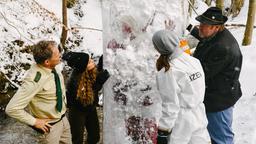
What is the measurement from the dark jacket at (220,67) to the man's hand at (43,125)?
4.79 feet

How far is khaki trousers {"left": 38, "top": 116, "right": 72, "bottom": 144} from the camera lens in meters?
3.37

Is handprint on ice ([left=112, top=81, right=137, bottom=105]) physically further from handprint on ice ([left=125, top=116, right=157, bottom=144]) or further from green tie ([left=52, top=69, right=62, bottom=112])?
green tie ([left=52, top=69, right=62, bottom=112])

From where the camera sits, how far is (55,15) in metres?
9.52

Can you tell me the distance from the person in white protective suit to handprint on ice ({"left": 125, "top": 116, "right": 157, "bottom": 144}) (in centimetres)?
91

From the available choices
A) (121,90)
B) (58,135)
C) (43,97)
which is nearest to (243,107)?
(121,90)

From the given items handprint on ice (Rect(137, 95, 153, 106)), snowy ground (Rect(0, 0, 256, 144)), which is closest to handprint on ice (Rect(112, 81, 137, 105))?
handprint on ice (Rect(137, 95, 153, 106))

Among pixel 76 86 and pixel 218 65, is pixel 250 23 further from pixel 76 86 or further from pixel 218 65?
pixel 76 86

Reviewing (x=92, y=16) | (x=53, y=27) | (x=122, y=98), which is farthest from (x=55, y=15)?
(x=122, y=98)

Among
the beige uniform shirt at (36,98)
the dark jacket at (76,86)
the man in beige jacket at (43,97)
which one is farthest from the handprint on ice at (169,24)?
the beige uniform shirt at (36,98)

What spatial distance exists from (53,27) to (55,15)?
49cm

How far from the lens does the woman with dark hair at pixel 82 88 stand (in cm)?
366

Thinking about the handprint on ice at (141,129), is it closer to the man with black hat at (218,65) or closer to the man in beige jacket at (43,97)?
the man with black hat at (218,65)

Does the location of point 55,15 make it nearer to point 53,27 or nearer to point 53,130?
point 53,27

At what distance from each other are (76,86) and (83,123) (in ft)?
1.74
